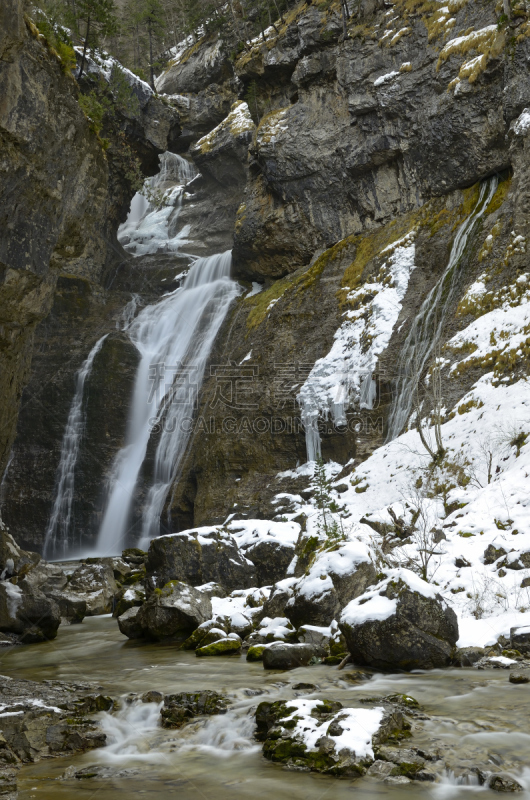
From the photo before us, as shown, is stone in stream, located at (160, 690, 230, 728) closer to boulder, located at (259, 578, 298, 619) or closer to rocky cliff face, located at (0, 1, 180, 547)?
boulder, located at (259, 578, 298, 619)

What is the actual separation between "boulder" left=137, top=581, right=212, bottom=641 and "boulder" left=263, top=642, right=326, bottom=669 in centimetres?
353

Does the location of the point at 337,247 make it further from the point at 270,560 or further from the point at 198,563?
the point at 198,563

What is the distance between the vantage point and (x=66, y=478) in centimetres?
2905

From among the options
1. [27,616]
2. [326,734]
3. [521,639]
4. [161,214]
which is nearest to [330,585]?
[521,639]

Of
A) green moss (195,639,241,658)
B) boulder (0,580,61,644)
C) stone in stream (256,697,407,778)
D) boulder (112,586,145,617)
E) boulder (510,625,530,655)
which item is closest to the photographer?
stone in stream (256,697,407,778)

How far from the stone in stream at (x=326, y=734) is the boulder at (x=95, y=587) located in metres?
11.9

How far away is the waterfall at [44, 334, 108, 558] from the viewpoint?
1096 inches

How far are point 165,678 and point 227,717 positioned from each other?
8.09 ft

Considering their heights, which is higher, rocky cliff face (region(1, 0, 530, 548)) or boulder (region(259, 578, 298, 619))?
rocky cliff face (region(1, 0, 530, 548))

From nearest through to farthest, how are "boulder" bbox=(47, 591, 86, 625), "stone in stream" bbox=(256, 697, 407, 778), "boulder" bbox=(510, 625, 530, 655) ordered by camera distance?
"stone in stream" bbox=(256, 697, 407, 778)
"boulder" bbox=(510, 625, 530, 655)
"boulder" bbox=(47, 591, 86, 625)

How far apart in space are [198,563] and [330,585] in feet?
17.4

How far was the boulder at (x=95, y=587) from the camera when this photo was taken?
57.2 ft

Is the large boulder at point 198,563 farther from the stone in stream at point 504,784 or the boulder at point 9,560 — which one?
the stone in stream at point 504,784

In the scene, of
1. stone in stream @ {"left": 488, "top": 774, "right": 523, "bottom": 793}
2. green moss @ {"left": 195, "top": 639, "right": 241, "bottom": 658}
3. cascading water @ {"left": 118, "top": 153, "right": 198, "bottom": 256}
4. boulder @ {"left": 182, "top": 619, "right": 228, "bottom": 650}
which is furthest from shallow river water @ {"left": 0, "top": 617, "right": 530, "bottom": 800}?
cascading water @ {"left": 118, "top": 153, "right": 198, "bottom": 256}
